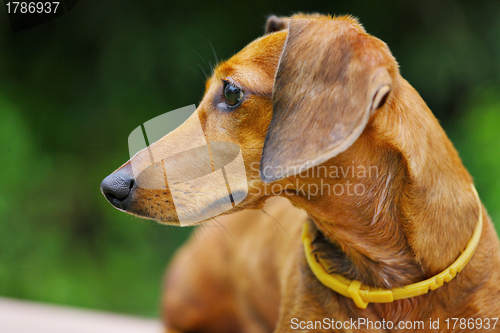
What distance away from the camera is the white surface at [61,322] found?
272 cm

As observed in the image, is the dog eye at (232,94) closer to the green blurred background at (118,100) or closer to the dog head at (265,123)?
the dog head at (265,123)

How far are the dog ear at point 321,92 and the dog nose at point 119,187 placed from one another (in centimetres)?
41

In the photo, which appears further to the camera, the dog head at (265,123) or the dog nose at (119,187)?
the dog nose at (119,187)

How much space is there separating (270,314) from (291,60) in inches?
54.3

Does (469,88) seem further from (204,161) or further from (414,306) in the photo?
(204,161)

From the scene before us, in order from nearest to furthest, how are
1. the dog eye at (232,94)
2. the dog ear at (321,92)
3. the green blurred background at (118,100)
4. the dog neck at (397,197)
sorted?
the dog ear at (321,92) → the dog neck at (397,197) → the dog eye at (232,94) → the green blurred background at (118,100)

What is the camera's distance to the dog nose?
1.27 m

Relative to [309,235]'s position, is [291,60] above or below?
above

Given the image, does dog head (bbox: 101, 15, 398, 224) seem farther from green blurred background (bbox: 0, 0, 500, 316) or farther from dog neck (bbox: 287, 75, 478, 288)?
green blurred background (bbox: 0, 0, 500, 316)

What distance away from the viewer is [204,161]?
134 cm

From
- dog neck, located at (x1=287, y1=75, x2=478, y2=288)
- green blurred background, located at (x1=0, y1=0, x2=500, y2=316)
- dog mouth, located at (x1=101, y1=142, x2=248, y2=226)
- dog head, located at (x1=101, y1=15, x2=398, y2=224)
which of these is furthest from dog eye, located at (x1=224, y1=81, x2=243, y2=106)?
green blurred background, located at (x1=0, y1=0, x2=500, y2=316)

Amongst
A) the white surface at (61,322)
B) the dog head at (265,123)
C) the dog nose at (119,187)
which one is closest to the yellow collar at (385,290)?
the dog head at (265,123)

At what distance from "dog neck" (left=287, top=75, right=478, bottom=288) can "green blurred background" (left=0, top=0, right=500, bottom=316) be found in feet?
5.99

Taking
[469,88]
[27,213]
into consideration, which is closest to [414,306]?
[469,88]
